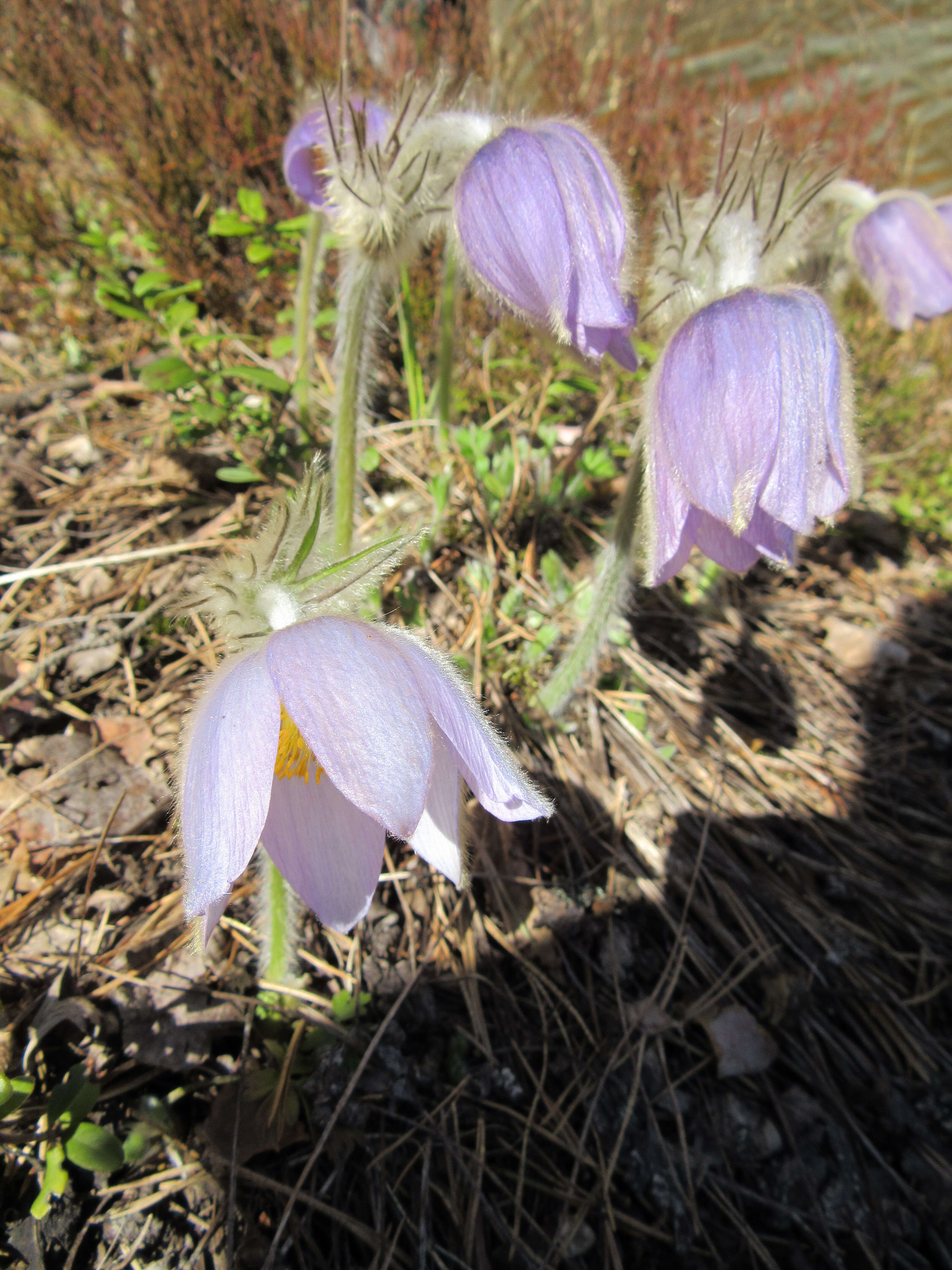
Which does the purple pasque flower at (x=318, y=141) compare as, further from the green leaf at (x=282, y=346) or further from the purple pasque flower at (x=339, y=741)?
the purple pasque flower at (x=339, y=741)

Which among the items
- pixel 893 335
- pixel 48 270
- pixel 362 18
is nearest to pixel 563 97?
pixel 362 18

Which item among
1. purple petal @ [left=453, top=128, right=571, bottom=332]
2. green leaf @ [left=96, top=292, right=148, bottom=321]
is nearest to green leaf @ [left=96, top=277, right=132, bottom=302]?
green leaf @ [left=96, top=292, right=148, bottom=321]

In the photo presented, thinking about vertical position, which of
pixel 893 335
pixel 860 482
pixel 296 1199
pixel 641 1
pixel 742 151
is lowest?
pixel 296 1199

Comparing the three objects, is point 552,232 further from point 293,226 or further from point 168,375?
point 293,226

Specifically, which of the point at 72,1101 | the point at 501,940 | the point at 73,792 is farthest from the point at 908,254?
the point at 72,1101

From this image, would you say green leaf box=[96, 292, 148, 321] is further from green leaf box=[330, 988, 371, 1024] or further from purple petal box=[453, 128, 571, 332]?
green leaf box=[330, 988, 371, 1024]

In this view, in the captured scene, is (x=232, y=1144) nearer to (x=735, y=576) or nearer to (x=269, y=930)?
(x=269, y=930)
